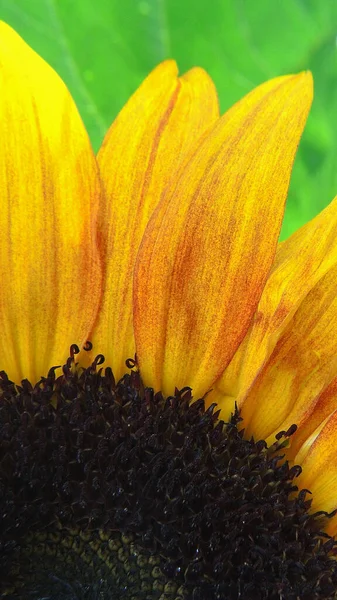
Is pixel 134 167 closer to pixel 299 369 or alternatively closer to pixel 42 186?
pixel 42 186

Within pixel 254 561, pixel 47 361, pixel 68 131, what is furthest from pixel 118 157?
pixel 254 561

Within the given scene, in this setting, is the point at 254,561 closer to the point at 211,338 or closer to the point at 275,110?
the point at 211,338

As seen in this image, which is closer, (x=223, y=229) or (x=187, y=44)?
(x=223, y=229)

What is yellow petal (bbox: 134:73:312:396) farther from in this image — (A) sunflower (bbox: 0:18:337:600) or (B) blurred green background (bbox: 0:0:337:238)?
(B) blurred green background (bbox: 0:0:337:238)

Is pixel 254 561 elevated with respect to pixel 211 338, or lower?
lower

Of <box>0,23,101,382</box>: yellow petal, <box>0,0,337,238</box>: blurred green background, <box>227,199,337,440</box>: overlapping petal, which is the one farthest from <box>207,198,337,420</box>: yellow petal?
<box>0,0,337,238</box>: blurred green background

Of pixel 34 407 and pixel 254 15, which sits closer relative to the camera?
pixel 34 407

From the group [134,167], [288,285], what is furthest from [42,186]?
[288,285]
